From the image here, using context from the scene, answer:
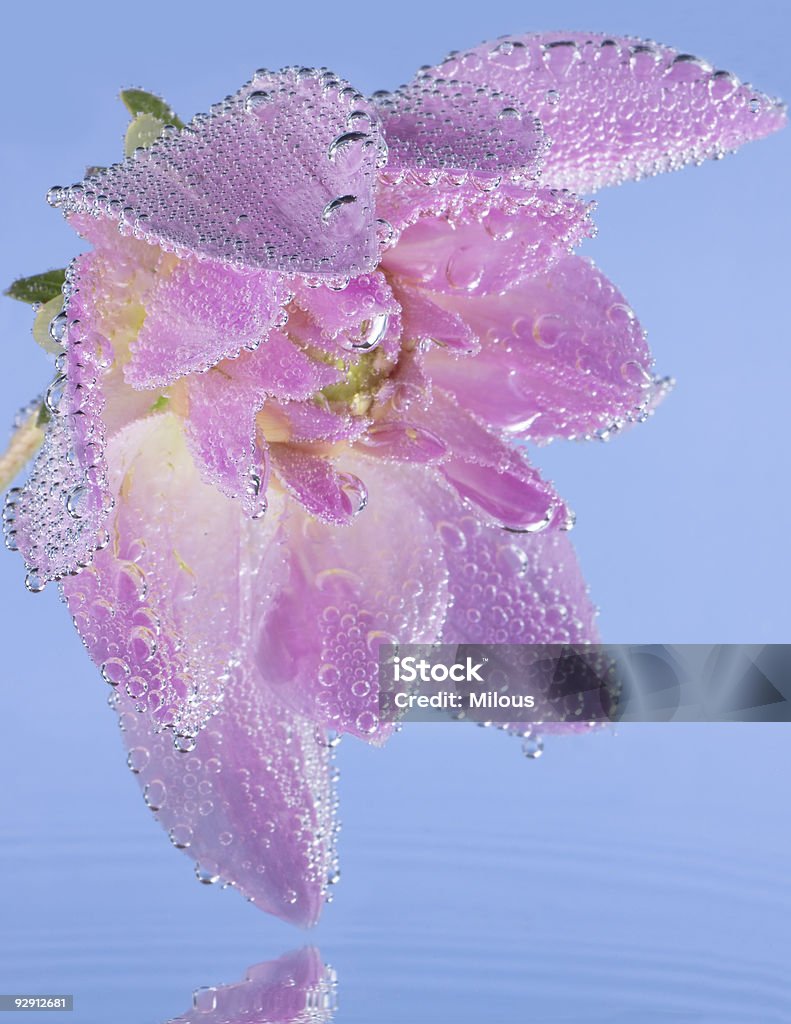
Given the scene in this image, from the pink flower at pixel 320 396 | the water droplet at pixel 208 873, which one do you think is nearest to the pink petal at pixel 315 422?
the pink flower at pixel 320 396

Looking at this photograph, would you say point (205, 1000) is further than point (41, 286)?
Yes

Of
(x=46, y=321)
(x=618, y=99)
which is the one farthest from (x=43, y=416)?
(x=618, y=99)

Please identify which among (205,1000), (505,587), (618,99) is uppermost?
(618,99)

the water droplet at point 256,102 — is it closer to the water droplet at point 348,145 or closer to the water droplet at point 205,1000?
the water droplet at point 348,145

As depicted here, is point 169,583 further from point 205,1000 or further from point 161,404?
point 205,1000

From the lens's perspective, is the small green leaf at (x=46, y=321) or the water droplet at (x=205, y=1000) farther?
the water droplet at (x=205, y=1000)

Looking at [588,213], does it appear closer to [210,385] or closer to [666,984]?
[210,385]
